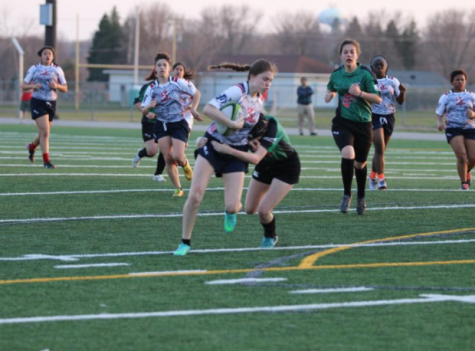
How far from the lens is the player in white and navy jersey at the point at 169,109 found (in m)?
12.8

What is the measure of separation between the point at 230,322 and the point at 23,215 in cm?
568

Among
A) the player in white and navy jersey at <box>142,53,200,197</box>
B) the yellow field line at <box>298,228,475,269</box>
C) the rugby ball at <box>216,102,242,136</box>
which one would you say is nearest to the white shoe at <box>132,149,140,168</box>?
the player in white and navy jersey at <box>142,53,200,197</box>

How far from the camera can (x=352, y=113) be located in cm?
1167

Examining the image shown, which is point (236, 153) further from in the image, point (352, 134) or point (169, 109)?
point (169, 109)

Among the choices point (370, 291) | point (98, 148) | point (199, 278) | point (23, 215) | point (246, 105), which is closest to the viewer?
point (370, 291)

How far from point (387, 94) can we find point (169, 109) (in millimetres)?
3753

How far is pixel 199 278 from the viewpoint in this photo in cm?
738

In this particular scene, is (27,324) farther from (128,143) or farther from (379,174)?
(128,143)

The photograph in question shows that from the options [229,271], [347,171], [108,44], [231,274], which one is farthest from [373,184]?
[108,44]

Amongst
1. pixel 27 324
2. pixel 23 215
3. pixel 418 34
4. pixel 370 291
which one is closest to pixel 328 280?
pixel 370 291

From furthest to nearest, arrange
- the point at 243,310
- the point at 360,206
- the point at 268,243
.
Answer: the point at 360,206
the point at 268,243
the point at 243,310

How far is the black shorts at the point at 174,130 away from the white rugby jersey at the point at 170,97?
53 mm

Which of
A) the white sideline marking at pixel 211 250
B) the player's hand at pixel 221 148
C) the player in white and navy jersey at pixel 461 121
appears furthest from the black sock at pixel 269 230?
the player in white and navy jersey at pixel 461 121

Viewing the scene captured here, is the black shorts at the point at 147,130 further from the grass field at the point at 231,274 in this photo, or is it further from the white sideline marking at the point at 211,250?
the white sideline marking at the point at 211,250
